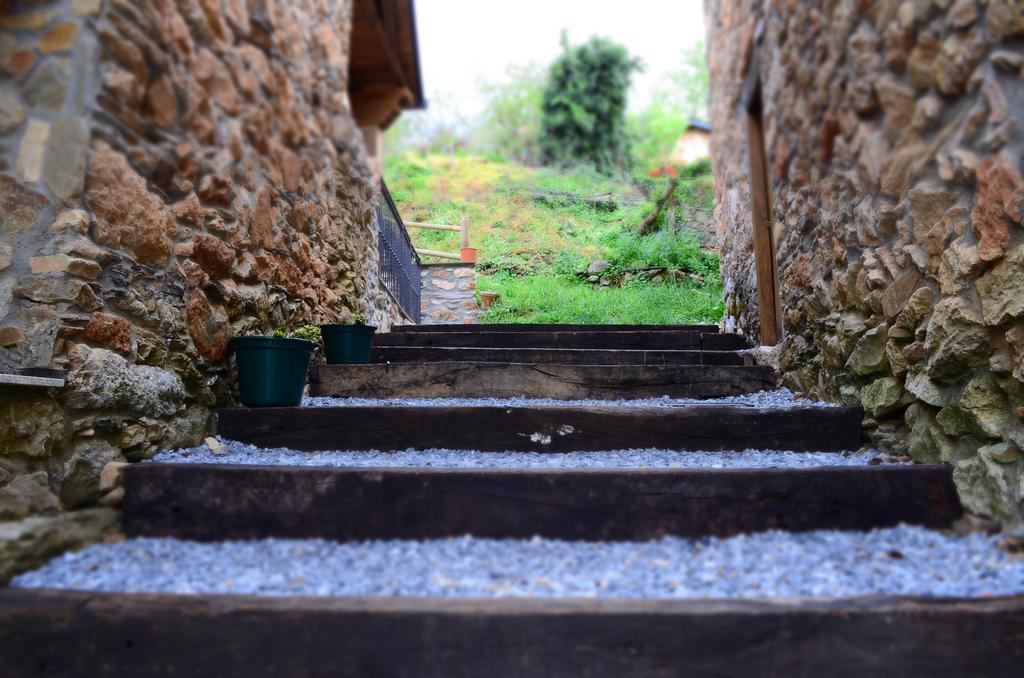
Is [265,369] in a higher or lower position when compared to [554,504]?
higher

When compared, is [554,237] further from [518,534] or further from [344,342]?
[518,534]

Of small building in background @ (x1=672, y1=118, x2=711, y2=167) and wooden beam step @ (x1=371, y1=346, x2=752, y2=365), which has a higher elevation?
small building in background @ (x1=672, y1=118, x2=711, y2=167)

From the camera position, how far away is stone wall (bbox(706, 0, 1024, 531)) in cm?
128

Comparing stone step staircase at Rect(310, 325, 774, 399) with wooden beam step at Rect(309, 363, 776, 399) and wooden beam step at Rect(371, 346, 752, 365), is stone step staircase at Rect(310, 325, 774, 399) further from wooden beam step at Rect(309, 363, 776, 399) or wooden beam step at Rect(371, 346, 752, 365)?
wooden beam step at Rect(371, 346, 752, 365)

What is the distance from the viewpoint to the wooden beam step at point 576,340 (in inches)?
138

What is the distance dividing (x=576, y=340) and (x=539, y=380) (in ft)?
3.55

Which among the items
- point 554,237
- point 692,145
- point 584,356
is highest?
point 692,145

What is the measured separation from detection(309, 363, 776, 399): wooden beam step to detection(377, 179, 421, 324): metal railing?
202 cm

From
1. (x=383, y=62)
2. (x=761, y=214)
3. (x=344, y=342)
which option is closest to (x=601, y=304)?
(x=383, y=62)

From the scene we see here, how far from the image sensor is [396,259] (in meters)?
5.39

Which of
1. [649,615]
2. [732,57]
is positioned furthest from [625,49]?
[649,615]

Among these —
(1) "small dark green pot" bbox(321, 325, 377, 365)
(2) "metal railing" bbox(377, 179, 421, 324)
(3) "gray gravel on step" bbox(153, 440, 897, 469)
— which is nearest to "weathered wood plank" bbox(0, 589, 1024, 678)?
(3) "gray gravel on step" bbox(153, 440, 897, 469)

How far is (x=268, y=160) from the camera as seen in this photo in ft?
7.96

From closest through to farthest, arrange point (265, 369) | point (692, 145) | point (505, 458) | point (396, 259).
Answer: point (505, 458), point (265, 369), point (396, 259), point (692, 145)
